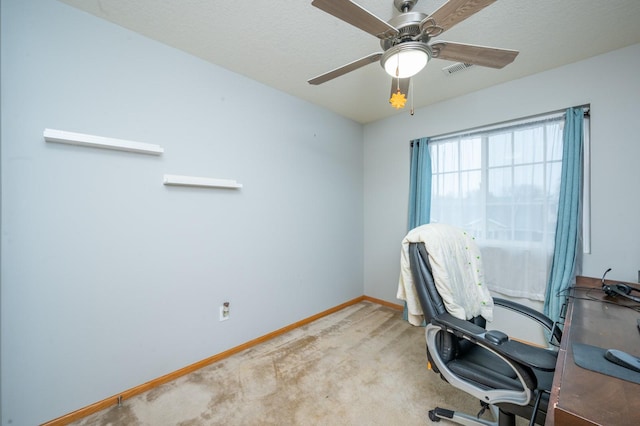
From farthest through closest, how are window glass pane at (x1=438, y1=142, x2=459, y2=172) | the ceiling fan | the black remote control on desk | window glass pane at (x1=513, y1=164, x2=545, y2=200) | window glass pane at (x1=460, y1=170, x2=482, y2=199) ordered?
window glass pane at (x1=438, y1=142, x2=459, y2=172), window glass pane at (x1=460, y1=170, x2=482, y2=199), window glass pane at (x1=513, y1=164, x2=545, y2=200), the ceiling fan, the black remote control on desk

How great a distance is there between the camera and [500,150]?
2484 millimetres

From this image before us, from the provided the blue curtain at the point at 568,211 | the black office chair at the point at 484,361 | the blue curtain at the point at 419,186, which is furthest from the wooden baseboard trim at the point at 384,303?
the black office chair at the point at 484,361

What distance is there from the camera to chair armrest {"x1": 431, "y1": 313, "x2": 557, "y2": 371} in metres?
0.93

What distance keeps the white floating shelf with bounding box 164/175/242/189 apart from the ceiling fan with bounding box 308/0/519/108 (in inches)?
46.0

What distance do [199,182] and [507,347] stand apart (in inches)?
83.9

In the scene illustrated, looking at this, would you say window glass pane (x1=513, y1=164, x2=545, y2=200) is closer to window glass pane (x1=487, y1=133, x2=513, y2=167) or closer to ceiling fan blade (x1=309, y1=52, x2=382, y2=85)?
window glass pane (x1=487, y1=133, x2=513, y2=167)

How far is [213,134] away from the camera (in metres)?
2.14

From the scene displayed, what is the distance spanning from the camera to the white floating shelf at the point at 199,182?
1876 mm

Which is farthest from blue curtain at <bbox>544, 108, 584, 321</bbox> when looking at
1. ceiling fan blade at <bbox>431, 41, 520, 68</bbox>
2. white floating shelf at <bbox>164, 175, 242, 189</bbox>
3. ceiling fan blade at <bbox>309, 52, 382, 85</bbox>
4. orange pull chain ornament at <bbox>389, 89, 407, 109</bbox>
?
white floating shelf at <bbox>164, 175, 242, 189</bbox>

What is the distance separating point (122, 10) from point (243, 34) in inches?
28.1

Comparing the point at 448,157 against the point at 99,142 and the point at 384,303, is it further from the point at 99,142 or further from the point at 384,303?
the point at 99,142

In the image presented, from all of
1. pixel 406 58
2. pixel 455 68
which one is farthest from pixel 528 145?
pixel 406 58

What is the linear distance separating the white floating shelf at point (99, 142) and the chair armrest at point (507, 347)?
209 centimetres

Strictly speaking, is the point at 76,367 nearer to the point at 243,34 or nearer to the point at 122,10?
the point at 122,10
